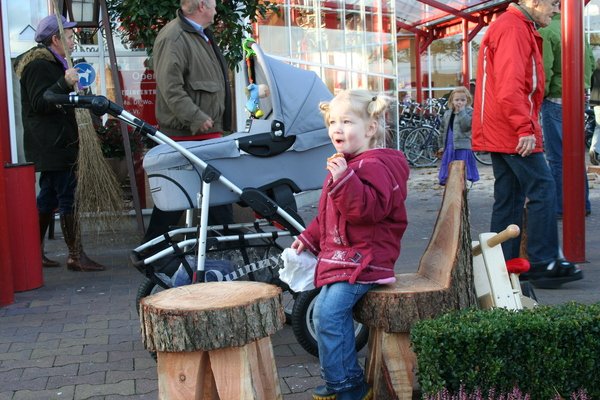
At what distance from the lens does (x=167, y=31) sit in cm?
568

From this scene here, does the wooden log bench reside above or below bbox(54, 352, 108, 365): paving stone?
above

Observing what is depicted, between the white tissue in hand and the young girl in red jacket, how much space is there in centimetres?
27

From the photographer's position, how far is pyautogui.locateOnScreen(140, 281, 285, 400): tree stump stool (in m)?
3.27

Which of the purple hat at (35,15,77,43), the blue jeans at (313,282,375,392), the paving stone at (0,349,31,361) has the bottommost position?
the paving stone at (0,349,31,361)

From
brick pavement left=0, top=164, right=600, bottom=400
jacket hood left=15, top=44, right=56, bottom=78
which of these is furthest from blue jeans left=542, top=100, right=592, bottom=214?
jacket hood left=15, top=44, right=56, bottom=78

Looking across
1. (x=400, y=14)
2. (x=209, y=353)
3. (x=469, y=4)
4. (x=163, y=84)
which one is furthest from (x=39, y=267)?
(x=400, y=14)

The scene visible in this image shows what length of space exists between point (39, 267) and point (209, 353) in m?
3.49

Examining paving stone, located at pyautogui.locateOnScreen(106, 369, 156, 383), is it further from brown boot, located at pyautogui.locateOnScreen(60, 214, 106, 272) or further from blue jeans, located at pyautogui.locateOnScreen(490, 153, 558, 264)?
Answer: brown boot, located at pyautogui.locateOnScreen(60, 214, 106, 272)

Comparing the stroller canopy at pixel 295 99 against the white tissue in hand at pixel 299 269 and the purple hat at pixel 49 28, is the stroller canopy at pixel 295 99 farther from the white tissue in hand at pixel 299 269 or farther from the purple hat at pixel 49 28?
the purple hat at pixel 49 28

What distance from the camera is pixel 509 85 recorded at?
17.9ft

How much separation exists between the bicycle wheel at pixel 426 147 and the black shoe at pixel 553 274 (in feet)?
39.4

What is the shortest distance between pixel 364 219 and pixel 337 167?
10.8 inches

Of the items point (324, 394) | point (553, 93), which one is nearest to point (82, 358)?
point (324, 394)

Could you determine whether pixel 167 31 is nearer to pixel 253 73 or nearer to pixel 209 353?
pixel 253 73
